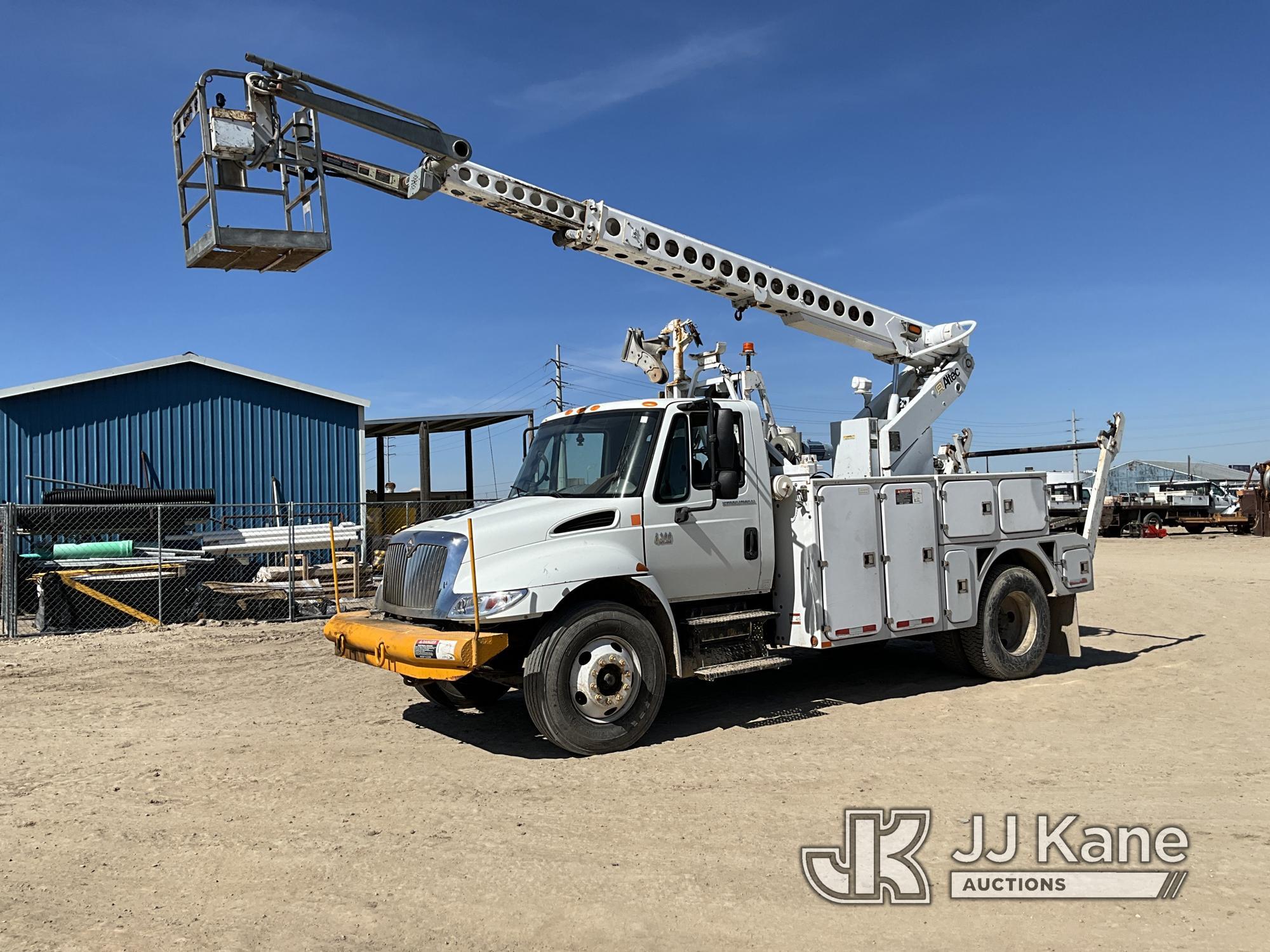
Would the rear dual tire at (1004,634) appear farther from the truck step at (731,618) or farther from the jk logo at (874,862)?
the jk logo at (874,862)

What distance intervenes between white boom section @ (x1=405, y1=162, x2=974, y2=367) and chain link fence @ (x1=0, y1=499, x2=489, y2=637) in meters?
5.72

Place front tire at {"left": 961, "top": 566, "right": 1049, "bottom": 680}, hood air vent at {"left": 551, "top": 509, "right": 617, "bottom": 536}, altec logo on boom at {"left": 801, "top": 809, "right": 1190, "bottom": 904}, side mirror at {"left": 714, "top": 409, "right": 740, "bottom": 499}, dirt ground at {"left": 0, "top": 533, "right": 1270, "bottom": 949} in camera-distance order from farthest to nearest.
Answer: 1. front tire at {"left": 961, "top": 566, "right": 1049, "bottom": 680}
2. side mirror at {"left": 714, "top": 409, "right": 740, "bottom": 499}
3. hood air vent at {"left": 551, "top": 509, "right": 617, "bottom": 536}
4. altec logo on boom at {"left": 801, "top": 809, "right": 1190, "bottom": 904}
5. dirt ground at {"left": 0, "top": 533, "right": 1270, "bottom": 949}

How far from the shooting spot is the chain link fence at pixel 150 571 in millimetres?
13992

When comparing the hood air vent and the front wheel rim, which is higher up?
the hood air vent

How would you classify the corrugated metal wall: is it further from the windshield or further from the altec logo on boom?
the altec logo on boom

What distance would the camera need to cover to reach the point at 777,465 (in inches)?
343

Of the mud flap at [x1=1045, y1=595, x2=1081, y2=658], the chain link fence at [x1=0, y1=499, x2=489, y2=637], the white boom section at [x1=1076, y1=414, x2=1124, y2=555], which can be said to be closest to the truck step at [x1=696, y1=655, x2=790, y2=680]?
the mud flap at [x1=1045, y1=595, x2=1081, y2=658]

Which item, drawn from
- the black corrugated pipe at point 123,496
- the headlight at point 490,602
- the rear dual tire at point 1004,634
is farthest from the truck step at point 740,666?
the black corrugated pipe at point 123,496

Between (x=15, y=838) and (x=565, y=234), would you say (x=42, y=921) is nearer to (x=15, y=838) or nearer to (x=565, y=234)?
(x=15, y=838)

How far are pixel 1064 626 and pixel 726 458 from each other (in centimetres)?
497

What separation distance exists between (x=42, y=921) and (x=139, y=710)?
4891mm

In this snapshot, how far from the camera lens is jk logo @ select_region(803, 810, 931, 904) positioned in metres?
4.46

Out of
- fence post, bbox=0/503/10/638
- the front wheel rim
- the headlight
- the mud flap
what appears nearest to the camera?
the headlight

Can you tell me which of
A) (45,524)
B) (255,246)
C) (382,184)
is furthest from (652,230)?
(45,524)
